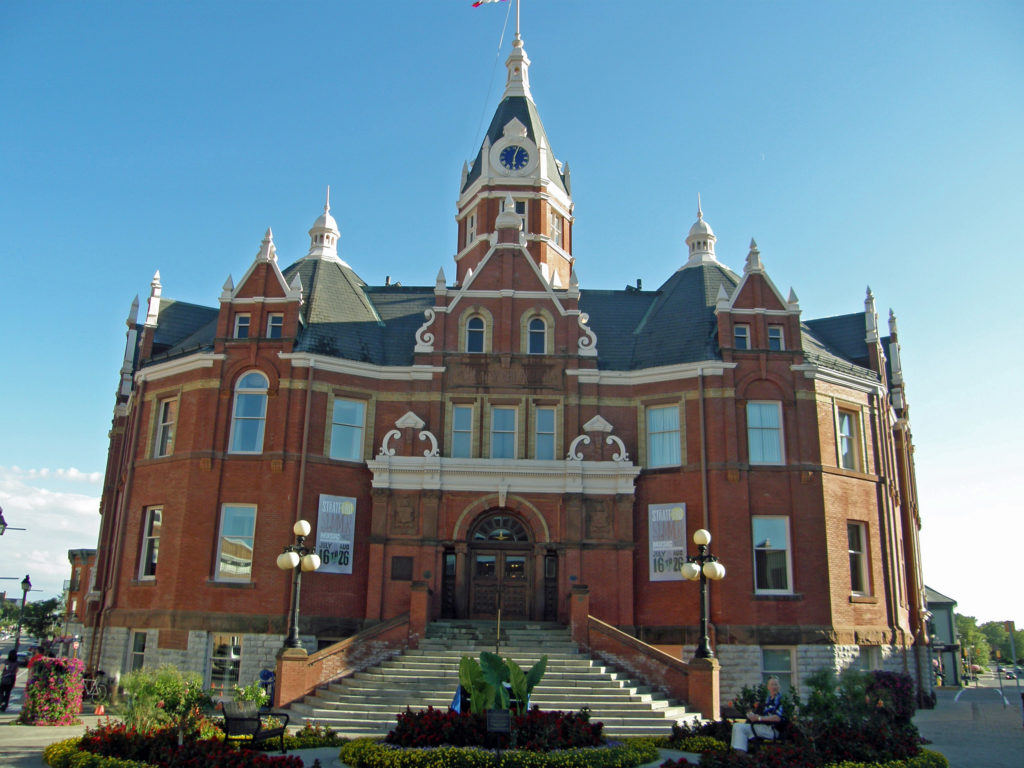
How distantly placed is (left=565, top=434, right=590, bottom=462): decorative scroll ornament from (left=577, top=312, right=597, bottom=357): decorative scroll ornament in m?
3.21

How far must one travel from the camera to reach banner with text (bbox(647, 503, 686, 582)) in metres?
29.9

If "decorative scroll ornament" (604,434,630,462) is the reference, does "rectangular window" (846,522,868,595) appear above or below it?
below

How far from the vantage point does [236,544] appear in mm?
29391

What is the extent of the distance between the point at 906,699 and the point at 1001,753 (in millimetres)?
5254

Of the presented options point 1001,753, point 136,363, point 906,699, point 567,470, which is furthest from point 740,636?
point 136,363

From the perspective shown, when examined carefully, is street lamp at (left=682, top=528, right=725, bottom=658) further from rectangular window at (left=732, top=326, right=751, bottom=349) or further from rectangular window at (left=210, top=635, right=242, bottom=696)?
rectangular window at (left=210, top=635, right=242, bottom=696)

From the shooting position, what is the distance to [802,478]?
30.1 meters

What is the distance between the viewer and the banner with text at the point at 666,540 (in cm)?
2989

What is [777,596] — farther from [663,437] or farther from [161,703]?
[161,703]

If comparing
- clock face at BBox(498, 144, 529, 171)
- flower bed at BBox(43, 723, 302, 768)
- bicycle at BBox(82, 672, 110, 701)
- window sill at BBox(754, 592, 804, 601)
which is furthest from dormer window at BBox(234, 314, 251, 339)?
window sill at BBox(754, 592, 804, 601)

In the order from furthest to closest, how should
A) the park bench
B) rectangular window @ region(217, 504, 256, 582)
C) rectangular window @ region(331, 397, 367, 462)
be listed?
rectangular window @ region(331, 397, 367, 462) < rectangular window @ region(217, 504, 256, 582) < the park bench

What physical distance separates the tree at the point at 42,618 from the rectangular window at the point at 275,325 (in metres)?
48.6

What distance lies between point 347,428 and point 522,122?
840 inches

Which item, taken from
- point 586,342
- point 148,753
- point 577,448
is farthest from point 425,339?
point 148,753
